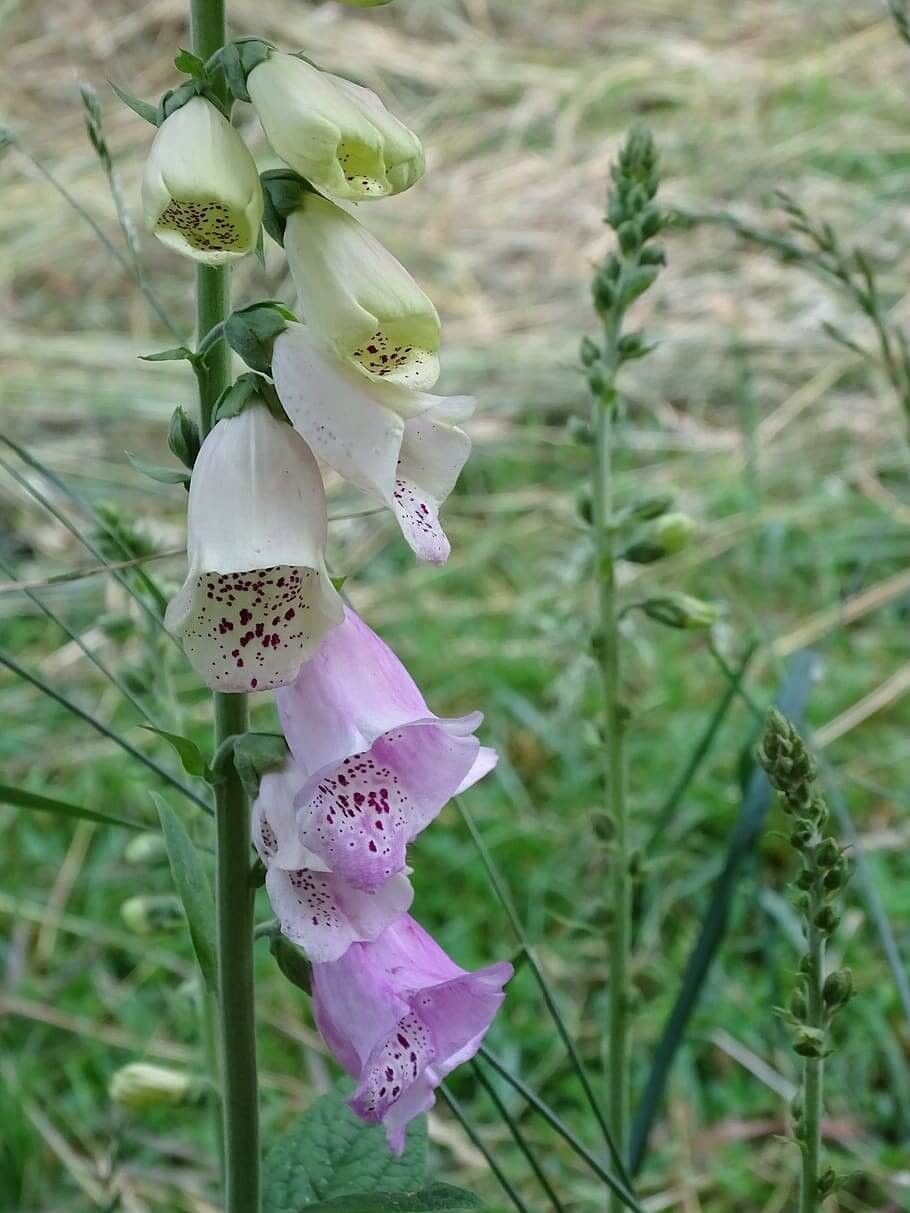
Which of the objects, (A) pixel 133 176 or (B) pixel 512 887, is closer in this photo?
(B) pixel 512 887

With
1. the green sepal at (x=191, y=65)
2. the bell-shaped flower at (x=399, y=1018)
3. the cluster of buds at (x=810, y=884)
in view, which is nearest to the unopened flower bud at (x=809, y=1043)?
the cluster of buds at (x=810, y=884)

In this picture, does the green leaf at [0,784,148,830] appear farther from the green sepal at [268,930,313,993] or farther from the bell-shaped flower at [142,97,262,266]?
the bell-shaped flower at [142,97,262,266]

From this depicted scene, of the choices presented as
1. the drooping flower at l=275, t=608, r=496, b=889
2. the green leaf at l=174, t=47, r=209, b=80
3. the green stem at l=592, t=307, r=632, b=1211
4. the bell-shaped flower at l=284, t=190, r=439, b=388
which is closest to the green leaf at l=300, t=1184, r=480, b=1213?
the drooping flower at l=275, t=608, r=496, b=889

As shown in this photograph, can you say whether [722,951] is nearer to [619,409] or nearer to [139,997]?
[139,997]

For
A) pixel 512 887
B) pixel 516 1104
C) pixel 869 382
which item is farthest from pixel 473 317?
pixel 516 1104

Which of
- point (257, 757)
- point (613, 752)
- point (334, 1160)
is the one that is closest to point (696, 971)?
point (613, 752)

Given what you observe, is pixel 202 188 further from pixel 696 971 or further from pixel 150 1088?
pixel 150 1088

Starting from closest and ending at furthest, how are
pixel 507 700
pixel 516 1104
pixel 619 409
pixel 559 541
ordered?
1. pixel 619 409
2. pixel 516 1104
3. pixel 507 700
4. pixel 559 541
